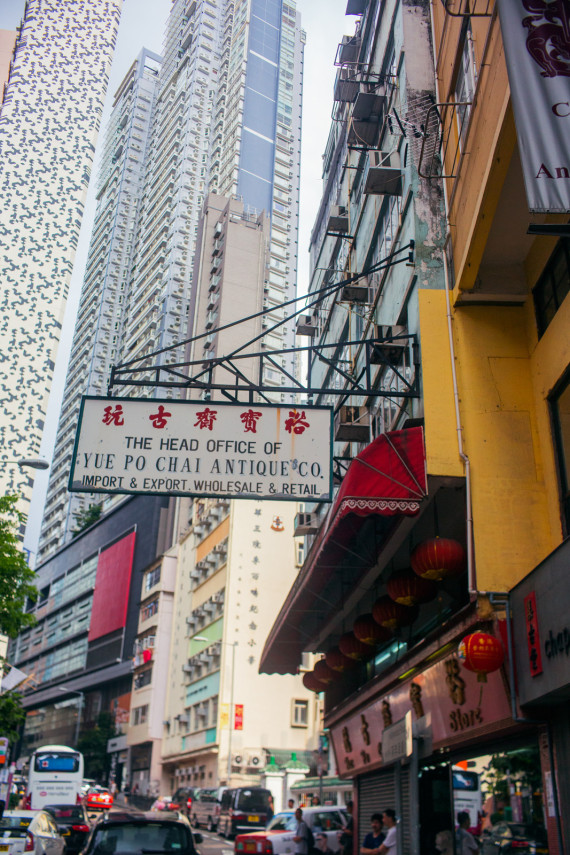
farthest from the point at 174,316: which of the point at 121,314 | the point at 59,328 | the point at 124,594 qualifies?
the point at 59,328

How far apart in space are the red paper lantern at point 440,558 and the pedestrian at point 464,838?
128 inches

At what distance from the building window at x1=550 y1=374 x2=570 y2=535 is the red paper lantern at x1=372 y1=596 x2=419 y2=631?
4.12m

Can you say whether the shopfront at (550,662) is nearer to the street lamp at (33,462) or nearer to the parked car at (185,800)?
the street lamp at (33,462)

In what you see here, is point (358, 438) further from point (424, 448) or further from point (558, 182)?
point (558, 182)

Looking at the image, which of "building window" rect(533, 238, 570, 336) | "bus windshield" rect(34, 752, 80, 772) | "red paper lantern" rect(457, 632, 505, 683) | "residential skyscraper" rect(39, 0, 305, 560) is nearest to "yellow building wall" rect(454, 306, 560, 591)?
"building window" rect(533, 238, 570, 336)

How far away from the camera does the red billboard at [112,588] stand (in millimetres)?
67938

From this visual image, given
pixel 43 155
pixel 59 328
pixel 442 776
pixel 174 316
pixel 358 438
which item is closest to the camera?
pixel 442 776

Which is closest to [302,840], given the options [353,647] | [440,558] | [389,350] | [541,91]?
[353,647]

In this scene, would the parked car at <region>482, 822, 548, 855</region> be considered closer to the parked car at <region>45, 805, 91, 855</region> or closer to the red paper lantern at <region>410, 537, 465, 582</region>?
the red paper lantern at <region>410, 537, 465, 582</region>

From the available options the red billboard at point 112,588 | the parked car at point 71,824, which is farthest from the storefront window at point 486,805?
the red billboard at point 112,588

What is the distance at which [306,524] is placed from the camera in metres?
20.8

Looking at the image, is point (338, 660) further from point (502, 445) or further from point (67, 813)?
point (67, 813)

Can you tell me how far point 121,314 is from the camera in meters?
110

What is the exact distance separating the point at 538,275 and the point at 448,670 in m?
5.12
